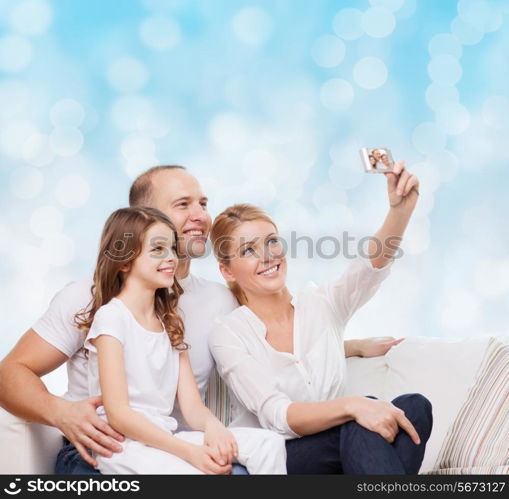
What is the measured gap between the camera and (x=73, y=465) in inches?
75.5

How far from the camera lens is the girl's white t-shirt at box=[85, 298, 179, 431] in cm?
186

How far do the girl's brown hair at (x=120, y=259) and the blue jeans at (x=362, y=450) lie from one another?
0.41m

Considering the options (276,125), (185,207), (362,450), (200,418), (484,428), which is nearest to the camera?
(362,450)

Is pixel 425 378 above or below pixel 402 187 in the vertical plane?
below

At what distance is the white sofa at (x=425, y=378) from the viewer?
204 cm

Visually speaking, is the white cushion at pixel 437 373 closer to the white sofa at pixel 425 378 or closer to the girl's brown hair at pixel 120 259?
the white sofa at pixel 425 378

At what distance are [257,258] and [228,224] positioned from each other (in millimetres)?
158

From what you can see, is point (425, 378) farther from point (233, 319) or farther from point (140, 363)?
point (140, 363)

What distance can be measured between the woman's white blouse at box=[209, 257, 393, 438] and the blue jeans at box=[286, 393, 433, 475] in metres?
0.07

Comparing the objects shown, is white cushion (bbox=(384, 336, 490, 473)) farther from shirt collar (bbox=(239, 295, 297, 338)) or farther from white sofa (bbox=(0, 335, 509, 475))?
shirt collar (bbox=(239, 295, 297, 338))

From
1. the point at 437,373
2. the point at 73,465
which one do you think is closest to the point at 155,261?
the point at 73,465

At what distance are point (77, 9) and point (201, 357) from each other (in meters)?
2.12

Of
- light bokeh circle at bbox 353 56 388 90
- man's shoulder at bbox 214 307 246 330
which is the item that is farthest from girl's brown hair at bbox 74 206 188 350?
light bokeh circle at bbox 353 56 388 90

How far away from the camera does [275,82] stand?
12.2 ft
